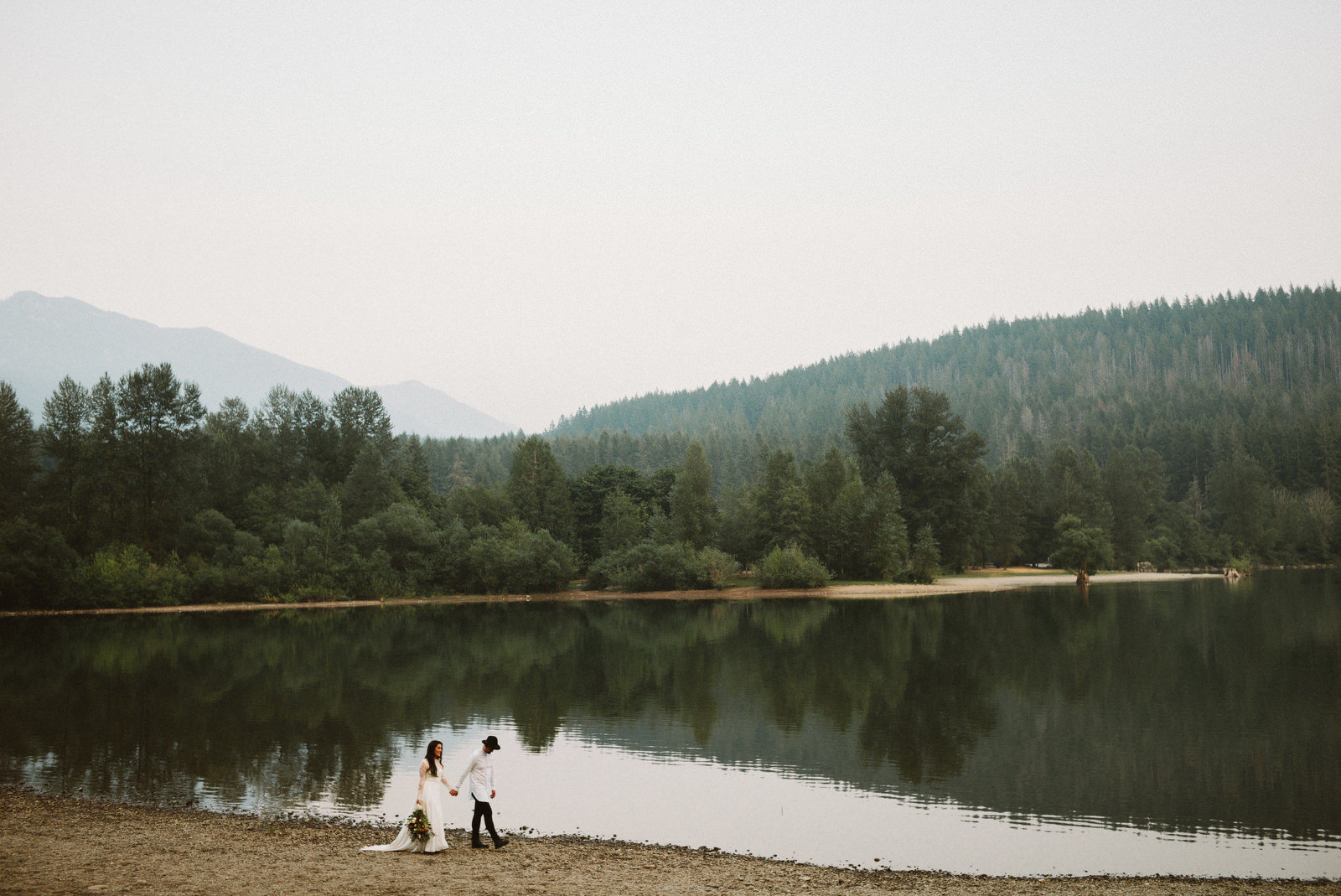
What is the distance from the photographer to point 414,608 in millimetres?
64812

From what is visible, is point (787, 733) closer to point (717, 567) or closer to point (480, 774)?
point (480, 774)

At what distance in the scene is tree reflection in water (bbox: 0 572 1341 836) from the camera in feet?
53.0

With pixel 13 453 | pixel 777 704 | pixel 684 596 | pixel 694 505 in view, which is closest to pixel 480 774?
pixel 777 704

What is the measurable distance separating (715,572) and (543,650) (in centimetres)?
3917

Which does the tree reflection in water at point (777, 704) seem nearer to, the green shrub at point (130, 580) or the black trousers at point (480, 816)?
the black trousers at point (480, 816)

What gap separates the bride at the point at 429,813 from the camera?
11797 millimetres

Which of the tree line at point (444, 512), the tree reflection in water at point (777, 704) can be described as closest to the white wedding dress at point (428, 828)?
the tree reflection in water at point (777, 704)

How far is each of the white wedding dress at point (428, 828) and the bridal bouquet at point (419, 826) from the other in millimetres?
25

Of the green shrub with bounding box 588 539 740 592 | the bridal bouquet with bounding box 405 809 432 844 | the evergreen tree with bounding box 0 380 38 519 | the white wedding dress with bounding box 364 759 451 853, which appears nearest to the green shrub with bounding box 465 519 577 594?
the green shrub with bounding box 588 539 740 592

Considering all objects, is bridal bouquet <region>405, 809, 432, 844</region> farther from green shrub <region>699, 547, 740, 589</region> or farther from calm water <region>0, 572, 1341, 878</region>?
green shrub <region>699, 547, 740, 589</region>

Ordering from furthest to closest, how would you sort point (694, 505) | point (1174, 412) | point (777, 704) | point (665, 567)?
point (1174, 412), point (694, 505), point (665, 567), point (777, 704)

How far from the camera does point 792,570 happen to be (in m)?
72.1

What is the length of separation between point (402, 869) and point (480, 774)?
1.62 meters

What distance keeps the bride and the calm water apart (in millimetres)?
2221
